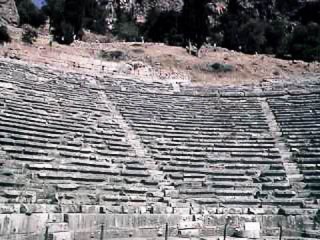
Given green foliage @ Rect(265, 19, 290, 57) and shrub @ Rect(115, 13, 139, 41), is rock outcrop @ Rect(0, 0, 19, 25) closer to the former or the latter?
shrub @ Rect(115, 13, 139, 41)

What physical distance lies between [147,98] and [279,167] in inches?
237

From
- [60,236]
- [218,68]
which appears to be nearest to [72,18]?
[218,68]

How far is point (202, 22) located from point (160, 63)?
17.6m

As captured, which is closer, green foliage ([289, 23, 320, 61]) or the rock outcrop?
the rock outcrop

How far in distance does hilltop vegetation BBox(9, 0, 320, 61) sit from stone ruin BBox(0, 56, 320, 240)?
A: 12229mm

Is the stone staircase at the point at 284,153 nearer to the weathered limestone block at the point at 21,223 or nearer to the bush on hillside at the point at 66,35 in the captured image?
the weathered limestone block at the point at 21,223

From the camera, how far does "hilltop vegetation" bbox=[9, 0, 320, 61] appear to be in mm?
34375

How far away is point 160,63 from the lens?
23.0 meters

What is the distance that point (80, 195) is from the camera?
A: 10.8 m

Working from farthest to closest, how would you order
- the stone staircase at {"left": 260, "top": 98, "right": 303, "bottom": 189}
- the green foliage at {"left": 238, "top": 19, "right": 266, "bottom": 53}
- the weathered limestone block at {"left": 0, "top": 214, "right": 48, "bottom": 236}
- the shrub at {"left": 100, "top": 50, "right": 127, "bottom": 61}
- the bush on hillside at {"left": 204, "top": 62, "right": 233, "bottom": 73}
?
the green foliage at {"left": 238, "top": 19, "right": 266, "bottom": 53} < the shrub at {"left": 100, "top": 50, "right": 127, "bottom": 61} < the bush on hillside at {"left": 204, "top": 62, "right": 233, "bottom": 73} < the stone staircase at {"left": 260, "top": 98, "right": 303, "bottom": 189} < the weathered limestone block at {"left": 0, "top": 214, "right": 48, "bottom": 236}

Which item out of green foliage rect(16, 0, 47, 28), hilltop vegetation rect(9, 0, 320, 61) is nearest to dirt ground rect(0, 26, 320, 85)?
hilltop vegetation rect(9, 0, 320, 61)

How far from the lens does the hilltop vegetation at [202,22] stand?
1353 inches

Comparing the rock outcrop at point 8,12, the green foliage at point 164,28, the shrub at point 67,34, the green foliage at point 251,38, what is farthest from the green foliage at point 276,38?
the rock outcrop at point 8,12

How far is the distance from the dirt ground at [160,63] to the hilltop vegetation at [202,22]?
16.2ft
